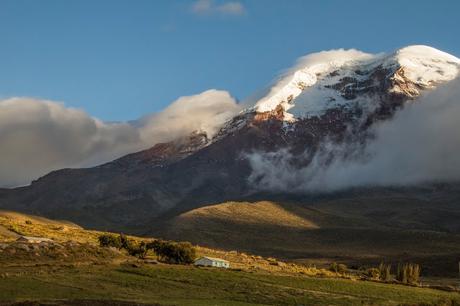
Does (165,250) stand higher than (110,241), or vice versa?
(110,241)

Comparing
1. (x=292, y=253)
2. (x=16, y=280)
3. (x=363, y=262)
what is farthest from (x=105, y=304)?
(x=292, y=253)

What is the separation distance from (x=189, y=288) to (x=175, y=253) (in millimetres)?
24278

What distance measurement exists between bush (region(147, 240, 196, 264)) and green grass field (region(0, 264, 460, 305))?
1197cm

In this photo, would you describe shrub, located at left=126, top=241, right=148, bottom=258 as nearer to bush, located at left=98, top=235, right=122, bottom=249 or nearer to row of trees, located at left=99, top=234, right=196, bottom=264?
row of trees, located at left=99, top=234, right=196, bottom=264

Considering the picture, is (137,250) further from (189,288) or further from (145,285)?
(145,285)

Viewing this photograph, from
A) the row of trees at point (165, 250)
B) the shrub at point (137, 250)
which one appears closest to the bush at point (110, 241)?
the row of trees at point (165, 250)

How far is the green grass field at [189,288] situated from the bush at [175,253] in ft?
39.3

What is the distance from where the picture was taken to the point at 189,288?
5403 centimetres

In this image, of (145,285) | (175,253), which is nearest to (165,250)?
(175,253)

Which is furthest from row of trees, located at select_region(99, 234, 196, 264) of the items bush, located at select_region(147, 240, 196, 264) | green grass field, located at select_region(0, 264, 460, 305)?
green grass field, located at select_region(0, 264, 460, 305)

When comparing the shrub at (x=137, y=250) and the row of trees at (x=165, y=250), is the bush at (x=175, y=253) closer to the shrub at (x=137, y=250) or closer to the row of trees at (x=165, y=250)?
the row of trees at (x=165, y=250)

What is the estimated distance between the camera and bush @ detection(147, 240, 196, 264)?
76.7 metres

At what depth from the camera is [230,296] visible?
51.6 meters

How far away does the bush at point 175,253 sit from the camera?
76688 millimetres
